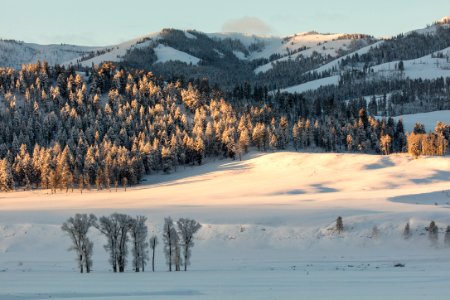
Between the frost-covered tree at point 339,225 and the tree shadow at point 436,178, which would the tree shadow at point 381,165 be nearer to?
the tree shadow at point 436,178

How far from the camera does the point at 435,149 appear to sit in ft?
500

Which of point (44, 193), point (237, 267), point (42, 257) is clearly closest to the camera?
point (237, 267)

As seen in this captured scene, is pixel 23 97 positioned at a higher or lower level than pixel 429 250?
higher

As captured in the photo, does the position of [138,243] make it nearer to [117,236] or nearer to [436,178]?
[117,236]

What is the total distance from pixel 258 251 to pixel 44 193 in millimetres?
78102

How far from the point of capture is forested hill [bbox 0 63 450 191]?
136m

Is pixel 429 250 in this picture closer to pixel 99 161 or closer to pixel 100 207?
pixel 100 207

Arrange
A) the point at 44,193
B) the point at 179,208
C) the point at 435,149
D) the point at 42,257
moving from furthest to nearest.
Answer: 1. the point at 435,149
2. the point at 44,193
3. the point at 179,208
4. the point at 42,257

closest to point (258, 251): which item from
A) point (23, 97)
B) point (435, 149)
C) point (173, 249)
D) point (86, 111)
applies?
point (173, 249)

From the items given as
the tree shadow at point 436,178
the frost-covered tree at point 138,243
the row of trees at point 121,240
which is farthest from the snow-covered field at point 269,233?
the frost-covered tree at point 138,243

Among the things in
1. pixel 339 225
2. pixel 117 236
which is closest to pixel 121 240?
pixel 117 236

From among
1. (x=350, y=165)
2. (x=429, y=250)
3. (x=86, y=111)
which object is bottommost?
(x=429, y=250)

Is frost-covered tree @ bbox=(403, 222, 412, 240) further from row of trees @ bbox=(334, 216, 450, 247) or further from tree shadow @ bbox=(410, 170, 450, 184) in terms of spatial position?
tree shadow @ bbox=(410, 170, 450, 184)

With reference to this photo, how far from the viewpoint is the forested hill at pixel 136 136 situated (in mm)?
135500
